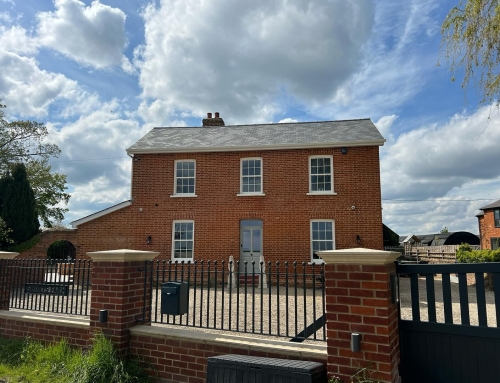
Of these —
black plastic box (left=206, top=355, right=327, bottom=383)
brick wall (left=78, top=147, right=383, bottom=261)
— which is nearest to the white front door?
brick wall (left=78, top=147, right=383, bottom=261)

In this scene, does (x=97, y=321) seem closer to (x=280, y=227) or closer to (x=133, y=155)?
(x=280, y=227)

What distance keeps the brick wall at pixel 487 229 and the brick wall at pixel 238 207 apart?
1797cm

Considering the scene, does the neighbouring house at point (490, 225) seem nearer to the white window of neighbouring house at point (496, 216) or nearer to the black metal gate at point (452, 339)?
the white window of neighbouring house at point (496, 216)

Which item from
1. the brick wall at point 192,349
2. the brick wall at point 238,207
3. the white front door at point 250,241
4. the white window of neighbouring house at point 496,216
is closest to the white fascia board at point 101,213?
the brick wall at point 238,207

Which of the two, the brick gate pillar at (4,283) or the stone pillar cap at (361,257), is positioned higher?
the stone pillar cap at (361,257)

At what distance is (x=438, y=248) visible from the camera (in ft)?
78.1

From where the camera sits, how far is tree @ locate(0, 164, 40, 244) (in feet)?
59.6

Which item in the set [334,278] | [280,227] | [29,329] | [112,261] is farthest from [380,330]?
[280,227]

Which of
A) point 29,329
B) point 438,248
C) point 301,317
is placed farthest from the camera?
point 438,248

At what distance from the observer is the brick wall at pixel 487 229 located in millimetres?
27792

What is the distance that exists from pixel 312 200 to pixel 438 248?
41.9 ft

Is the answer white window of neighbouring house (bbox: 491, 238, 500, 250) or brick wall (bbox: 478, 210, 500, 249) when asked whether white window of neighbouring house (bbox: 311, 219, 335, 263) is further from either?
brick wall (bbox: 478, 210, 500, 249)

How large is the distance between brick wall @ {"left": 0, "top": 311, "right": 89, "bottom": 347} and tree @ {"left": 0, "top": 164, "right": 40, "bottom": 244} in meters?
13.4

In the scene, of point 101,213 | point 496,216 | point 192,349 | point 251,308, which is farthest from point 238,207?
point 496,216
